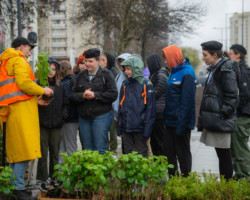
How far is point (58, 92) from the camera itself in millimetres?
6574

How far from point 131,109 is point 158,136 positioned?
1.33 meters

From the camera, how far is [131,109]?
20.4 feet

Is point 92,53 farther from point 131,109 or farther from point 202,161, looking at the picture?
point 202,161

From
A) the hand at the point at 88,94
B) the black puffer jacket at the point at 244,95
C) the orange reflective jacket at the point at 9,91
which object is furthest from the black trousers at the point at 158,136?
the orange reflective jacket at the point at 9,91

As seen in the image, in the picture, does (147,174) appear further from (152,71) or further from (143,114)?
(152,71)

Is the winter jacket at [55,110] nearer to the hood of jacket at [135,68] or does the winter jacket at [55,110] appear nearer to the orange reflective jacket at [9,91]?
the orange reflective jacket at [9,91]

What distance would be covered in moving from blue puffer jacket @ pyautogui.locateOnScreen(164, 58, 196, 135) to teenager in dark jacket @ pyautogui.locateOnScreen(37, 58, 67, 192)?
1550mm

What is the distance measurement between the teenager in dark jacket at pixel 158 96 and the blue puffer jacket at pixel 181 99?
0.96 meters

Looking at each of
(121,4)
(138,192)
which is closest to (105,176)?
(138,192)

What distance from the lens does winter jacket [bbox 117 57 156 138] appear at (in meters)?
6.17

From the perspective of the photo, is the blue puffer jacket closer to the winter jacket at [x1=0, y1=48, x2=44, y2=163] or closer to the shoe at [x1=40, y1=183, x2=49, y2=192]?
the winter jacket at [x1=0, y1=48, x2=44, y2=163]

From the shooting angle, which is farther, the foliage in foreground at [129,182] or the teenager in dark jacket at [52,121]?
the teenager in dark jacket at [52,121]

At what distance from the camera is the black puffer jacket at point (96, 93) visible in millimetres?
6352

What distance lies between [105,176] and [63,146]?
102 inches
